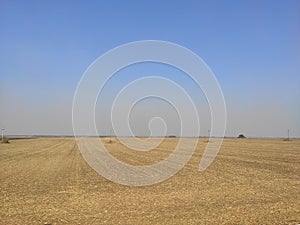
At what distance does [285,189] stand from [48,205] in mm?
9945

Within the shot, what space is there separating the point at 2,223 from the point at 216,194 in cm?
834

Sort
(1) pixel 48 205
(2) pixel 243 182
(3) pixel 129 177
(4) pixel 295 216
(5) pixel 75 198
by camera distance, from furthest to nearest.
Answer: (3) pixel 129 177 < (2) pixel 243 182 < (5) pixel 75 198 < (1) pixel 48 205 < (4) pixel 295 216

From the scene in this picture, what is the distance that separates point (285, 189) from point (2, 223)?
11.7m

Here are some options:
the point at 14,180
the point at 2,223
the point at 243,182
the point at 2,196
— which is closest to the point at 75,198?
the point at 2,196

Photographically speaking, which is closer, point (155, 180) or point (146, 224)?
point (146, 224)

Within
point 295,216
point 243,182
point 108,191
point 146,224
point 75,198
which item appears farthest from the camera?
point 243,182

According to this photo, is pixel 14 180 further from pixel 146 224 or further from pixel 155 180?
pixel 146 224

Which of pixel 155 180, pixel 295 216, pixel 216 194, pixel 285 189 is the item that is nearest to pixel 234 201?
pixel 216 194

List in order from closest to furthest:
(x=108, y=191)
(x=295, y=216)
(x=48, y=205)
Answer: (x=295, y=216) < (x=48, y=205) < (x=108, y=191)

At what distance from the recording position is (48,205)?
13.8 meters

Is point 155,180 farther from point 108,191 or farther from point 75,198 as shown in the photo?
point 75,198

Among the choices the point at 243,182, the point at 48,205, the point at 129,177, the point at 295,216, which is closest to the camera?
the point at 295,216

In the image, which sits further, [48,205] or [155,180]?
[155,180]

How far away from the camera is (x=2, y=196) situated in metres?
15.6
